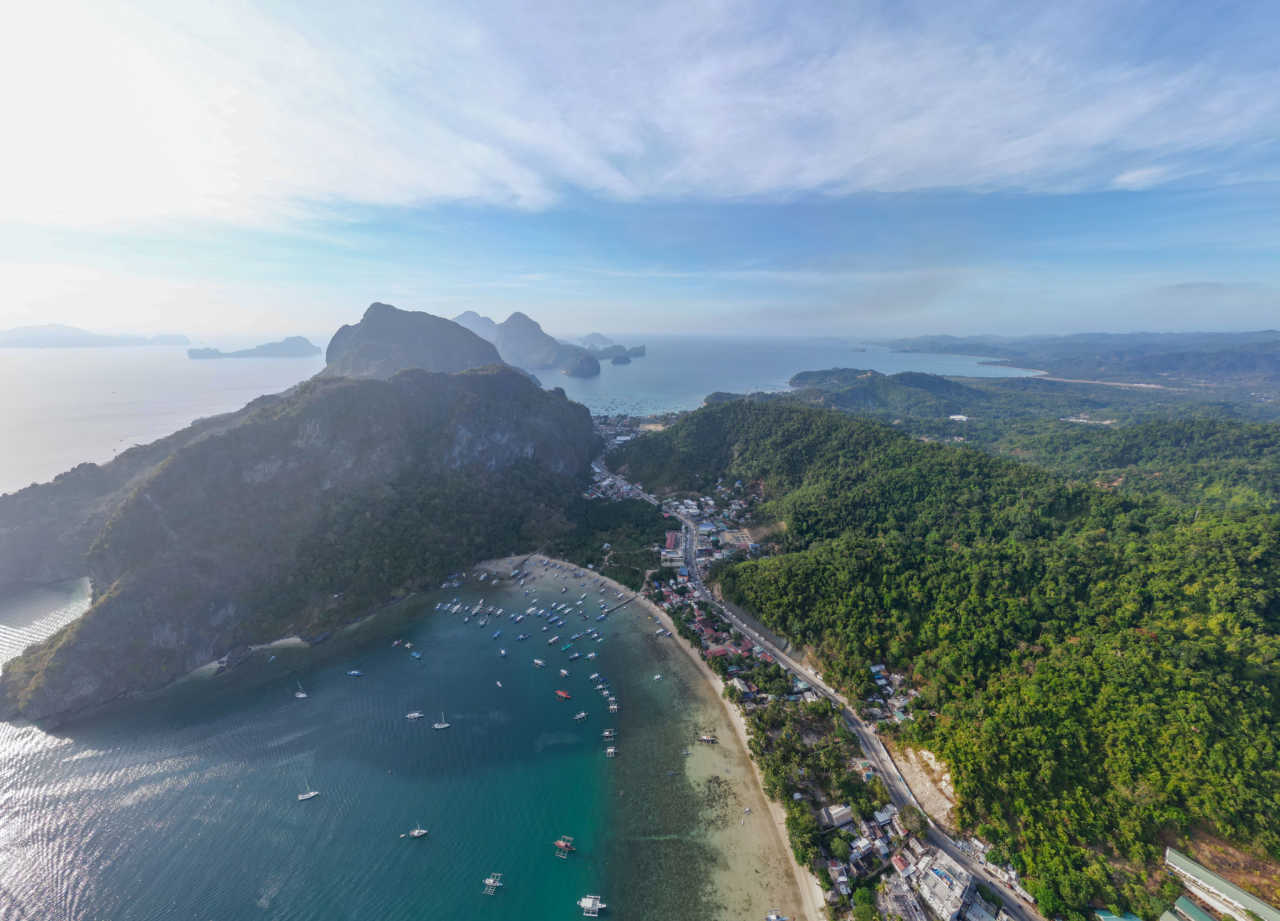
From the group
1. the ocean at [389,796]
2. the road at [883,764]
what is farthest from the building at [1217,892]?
the ocean at [389,796]

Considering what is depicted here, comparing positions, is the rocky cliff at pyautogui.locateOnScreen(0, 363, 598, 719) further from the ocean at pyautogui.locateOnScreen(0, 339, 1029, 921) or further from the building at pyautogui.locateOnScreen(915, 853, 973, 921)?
the building at pyautogui.locateOnScreen(915, 853, 973, 921)

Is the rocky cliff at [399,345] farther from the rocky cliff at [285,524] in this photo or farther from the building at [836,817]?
the building at [836,817]

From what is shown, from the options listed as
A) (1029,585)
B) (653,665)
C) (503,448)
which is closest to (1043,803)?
(1029,585)

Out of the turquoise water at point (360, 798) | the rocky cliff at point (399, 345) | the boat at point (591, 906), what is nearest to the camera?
the boat at point (591, 906)

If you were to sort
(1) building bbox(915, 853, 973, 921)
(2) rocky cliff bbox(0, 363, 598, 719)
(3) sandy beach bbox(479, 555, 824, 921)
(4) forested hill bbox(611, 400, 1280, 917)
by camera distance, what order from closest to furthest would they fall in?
(1) building bbox(915, 853, 973, 921) < (4) forested hill bbox(611, 400, 1280, 917) < (3) sandy beach bbox(479, 555, 824, 921) < (2) rocky cliff bbox(0, 363, 598, 719)

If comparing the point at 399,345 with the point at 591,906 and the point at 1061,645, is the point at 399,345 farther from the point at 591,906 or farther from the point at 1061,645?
the point at 1061,645

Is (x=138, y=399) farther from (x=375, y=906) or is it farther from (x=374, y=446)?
(x=375, y=906)

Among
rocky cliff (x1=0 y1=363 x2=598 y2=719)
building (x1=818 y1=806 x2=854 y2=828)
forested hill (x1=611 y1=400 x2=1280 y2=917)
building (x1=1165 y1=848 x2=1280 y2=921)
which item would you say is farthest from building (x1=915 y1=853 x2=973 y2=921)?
rocky cliff (x1=0 y1=363 x2=598 y2=719)
